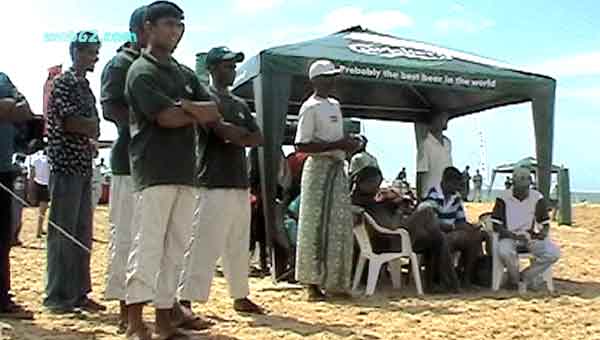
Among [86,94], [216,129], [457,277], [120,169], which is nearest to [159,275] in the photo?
[120,169]

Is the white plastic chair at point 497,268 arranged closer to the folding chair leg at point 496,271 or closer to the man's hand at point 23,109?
the folding chair leg at point 496,271

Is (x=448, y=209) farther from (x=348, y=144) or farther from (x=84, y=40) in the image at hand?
(x=84, y=40)

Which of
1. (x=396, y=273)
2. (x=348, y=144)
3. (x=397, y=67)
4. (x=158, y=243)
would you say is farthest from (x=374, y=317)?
(x=397, y=67)

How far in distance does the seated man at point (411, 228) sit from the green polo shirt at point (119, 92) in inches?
103

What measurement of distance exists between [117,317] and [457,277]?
10.3 ft

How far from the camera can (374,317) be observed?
5.46 m

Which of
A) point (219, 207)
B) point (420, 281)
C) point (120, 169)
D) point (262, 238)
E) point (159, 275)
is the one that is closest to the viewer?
point (159, 275)

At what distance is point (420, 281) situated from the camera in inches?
269

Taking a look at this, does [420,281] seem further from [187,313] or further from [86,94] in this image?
[86,94]

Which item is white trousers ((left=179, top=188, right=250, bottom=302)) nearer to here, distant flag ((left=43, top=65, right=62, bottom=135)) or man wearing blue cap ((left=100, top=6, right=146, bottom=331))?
man wearing blue cap ((left=100, top=6, right=146, bottom=331))

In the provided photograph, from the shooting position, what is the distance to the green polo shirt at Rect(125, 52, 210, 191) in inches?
157

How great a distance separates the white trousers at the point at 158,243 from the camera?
407 cm

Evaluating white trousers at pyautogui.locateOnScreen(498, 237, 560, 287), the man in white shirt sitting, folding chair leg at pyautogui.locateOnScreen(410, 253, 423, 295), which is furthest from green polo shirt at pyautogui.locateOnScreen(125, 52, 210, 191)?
the man in white shirt sitting

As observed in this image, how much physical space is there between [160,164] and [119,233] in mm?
803
